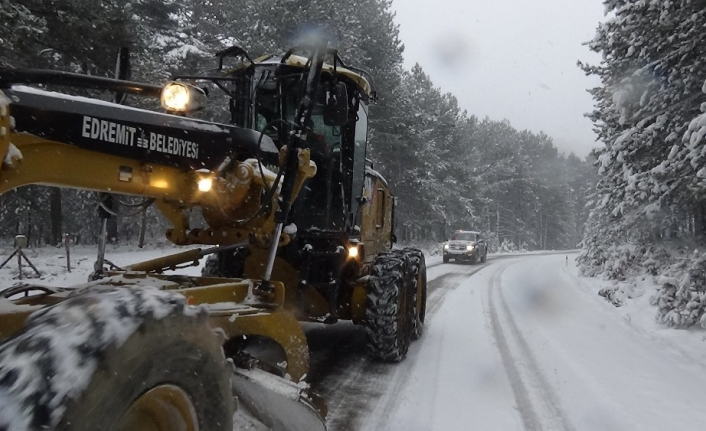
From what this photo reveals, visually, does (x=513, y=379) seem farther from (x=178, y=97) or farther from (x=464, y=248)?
(x=464, y=248)

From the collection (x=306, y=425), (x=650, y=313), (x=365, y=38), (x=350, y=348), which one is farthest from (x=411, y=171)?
(x=306, y=425)

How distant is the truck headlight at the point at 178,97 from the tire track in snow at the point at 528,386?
377 cm

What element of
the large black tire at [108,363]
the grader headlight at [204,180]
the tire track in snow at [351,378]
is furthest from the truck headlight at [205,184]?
the tire track in snow at [351,378]

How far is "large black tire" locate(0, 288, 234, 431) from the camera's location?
150 cm

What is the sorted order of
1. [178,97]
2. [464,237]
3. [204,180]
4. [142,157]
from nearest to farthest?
[142,157], [178,97], [204,180], [464,237]

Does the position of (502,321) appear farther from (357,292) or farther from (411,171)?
(411,171)

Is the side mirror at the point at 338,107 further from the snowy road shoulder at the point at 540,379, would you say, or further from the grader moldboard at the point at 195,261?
the snowy road shoulder at the point at 540,379

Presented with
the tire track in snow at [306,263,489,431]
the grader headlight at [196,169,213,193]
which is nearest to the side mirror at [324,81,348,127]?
the grader headlight at [196,169,213,193]

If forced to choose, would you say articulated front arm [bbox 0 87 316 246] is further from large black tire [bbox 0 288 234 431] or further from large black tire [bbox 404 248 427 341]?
large black tire [bbox 404 248 427 341]

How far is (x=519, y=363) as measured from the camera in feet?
22.3

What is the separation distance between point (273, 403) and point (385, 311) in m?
3.47

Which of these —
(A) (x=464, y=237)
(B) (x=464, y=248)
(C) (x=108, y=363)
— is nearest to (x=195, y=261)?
(C) (x=108, y=363)

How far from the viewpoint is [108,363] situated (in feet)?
5.36

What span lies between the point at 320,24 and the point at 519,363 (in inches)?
729
